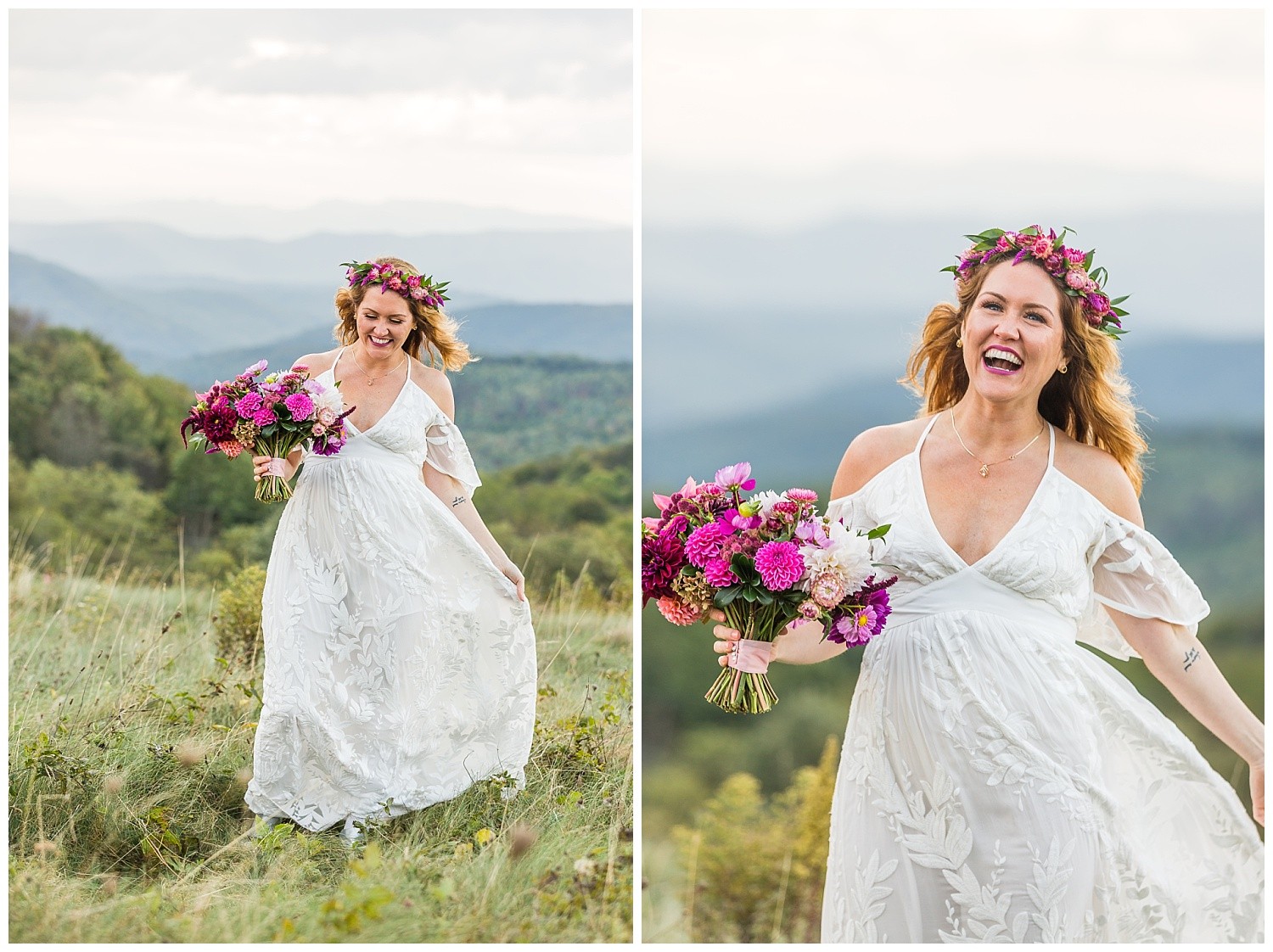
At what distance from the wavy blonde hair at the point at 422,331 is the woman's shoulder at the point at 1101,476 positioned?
1801mm

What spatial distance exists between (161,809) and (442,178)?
13.0 ft

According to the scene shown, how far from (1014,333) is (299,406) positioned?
1905 millimetres

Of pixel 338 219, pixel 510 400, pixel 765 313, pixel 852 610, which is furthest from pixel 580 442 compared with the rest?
pixel 852 610

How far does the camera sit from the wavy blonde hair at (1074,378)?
9.53ft

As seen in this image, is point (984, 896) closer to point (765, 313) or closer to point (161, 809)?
point (161, 809)

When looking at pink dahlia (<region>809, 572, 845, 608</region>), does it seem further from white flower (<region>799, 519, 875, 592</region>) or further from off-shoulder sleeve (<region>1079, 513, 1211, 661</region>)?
off-shoulder sleeve (<region>1079, 513, 1211, 661</region>)

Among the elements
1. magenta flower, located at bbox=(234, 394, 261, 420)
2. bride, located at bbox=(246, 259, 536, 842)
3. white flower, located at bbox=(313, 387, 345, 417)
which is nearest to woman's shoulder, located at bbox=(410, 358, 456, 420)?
bride, located at bbox=(246, 259, 536, 842)

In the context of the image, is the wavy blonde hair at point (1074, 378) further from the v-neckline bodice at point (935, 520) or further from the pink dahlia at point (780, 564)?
the pink dahlia at point (780, 564)

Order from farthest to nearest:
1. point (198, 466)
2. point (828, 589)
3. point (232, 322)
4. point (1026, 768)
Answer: point (198, 466) → point (232, 322) → point (1026, 768) → point (828, 589)

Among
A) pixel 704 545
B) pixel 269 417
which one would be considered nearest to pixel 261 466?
pixel 269 417

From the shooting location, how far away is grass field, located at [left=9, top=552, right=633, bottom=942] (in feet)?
10.4

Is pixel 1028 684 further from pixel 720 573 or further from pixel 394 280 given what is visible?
pixel 394 280

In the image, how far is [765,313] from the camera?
17.7 feet

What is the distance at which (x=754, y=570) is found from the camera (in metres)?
2.73
